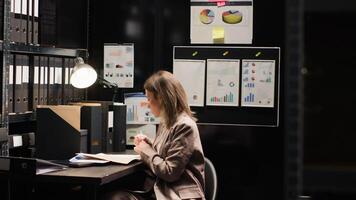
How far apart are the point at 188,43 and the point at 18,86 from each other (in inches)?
52.0

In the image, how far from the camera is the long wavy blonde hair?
254cm

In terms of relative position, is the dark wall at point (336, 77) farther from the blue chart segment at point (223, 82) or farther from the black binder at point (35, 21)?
the black binder at point (35, 21)

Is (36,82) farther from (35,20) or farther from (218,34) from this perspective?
(218,34)

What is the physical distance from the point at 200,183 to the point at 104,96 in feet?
4.94

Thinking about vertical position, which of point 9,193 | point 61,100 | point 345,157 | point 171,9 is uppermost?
point 171,9

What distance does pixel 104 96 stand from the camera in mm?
3775

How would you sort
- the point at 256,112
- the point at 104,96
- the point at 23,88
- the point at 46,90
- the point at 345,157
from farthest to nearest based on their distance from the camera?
the point at 104,96 → the point at 256,112 → the point at 46,90 → the point at 23,88 → the point at 345,157

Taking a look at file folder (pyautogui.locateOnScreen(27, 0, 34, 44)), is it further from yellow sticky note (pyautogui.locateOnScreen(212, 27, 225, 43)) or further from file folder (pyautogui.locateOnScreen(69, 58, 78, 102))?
yellow sticky note (pyautogui.locateOnScreen(212, 27, 225, 43))

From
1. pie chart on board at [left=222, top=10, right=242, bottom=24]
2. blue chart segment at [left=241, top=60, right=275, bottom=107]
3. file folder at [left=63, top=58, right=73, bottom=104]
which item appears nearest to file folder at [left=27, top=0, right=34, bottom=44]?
file folder at [left=63, top=58, right=73, bottom=104]

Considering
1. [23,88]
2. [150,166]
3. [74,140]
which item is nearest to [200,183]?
[150,166]

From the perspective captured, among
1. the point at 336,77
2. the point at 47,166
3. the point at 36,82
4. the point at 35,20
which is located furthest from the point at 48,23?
the point at 336,77

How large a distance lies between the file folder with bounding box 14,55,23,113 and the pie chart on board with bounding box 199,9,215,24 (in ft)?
4.51

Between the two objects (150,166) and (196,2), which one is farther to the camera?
(196,2)

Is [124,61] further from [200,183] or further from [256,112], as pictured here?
[200,183]
